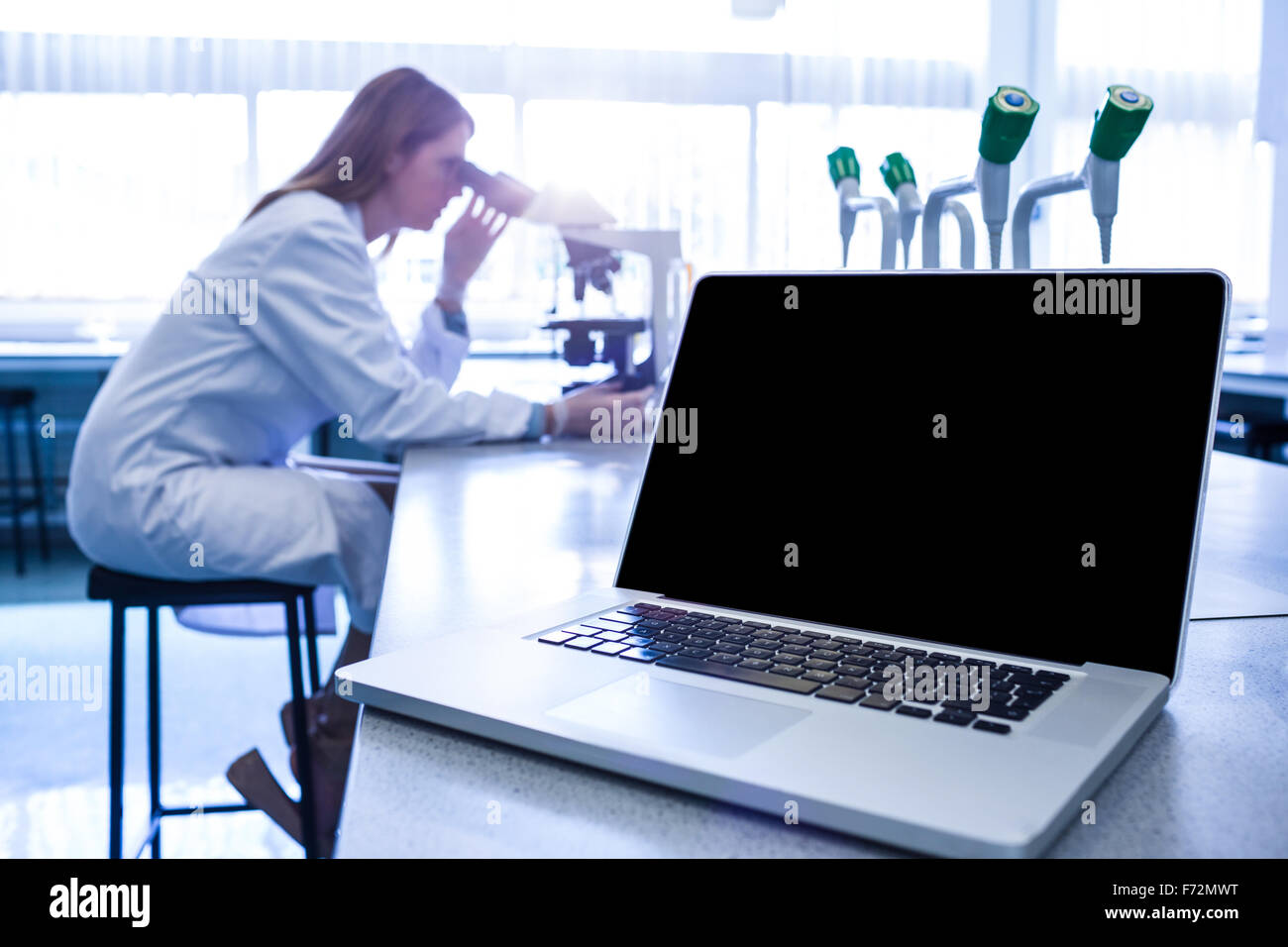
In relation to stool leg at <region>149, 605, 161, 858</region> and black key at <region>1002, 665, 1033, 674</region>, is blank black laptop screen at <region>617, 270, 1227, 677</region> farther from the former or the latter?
stool leg at <region>149, 605, 161, 858</region>

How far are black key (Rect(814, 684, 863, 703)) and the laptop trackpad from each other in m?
0.02

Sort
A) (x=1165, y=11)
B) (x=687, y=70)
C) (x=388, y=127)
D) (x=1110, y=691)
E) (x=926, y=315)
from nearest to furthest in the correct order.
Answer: (x=1110, y=691) → (x=926, y=315) → (x=388, y=127) → (x=687, y=70) → (x=1165, y=11)

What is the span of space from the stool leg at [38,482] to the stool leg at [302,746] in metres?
3.00

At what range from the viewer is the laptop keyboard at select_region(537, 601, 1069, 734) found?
1.62 ft

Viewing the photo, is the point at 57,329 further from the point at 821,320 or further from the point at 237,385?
the point at 821,320

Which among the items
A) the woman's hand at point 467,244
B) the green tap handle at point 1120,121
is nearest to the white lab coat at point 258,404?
the woman's hand at point 467,244

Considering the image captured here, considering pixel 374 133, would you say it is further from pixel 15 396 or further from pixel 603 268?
pixel 15 396

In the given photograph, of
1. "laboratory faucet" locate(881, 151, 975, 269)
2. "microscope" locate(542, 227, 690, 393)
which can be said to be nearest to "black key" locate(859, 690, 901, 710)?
"laboratory faucet" locate(881, 151, 975, 269)

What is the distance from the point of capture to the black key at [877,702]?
0.49m

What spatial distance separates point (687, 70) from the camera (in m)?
5.09
